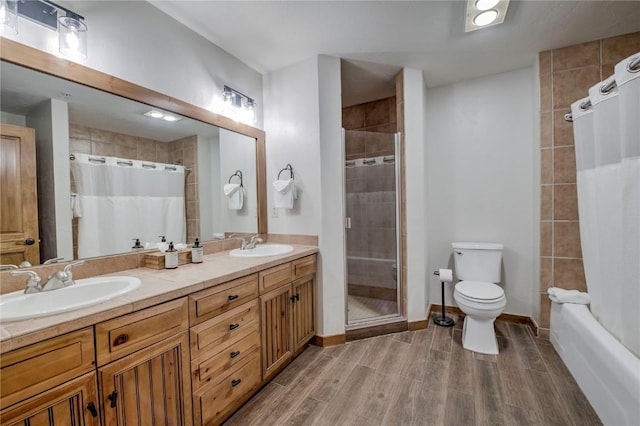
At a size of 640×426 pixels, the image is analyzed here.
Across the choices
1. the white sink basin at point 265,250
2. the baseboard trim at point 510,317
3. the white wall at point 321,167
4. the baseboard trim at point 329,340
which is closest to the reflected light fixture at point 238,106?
the white wall at point 321,167

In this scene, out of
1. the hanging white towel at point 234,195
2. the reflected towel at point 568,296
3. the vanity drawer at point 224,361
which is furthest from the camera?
the hanging white towel at point 234,195

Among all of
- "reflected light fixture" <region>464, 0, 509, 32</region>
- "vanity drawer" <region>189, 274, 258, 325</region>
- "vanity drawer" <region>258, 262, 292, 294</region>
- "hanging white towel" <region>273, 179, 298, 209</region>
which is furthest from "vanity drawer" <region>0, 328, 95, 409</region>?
"reflected light fixture" <region>464, 0, 509, 32</region>

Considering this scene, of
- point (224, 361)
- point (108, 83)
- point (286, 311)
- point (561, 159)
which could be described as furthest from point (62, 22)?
point (561, 159)

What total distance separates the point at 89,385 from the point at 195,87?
6.07 feet

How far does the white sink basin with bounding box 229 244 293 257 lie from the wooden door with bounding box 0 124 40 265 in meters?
1.07

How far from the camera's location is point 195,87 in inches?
77.7

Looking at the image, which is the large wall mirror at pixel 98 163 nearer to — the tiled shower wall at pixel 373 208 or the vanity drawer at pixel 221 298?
the vanity drawer at pixel 221 298

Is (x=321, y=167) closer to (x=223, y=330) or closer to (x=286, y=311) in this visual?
(x=286, y=311)

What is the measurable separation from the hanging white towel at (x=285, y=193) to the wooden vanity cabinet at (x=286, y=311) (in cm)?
51

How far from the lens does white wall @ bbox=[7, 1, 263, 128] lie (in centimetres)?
141

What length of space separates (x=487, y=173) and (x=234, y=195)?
247 cm

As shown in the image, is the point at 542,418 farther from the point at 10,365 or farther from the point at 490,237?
the point at 10,365

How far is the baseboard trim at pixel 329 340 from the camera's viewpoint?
2.30 metres

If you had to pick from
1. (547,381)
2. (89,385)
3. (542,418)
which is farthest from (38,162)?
(547,381)
